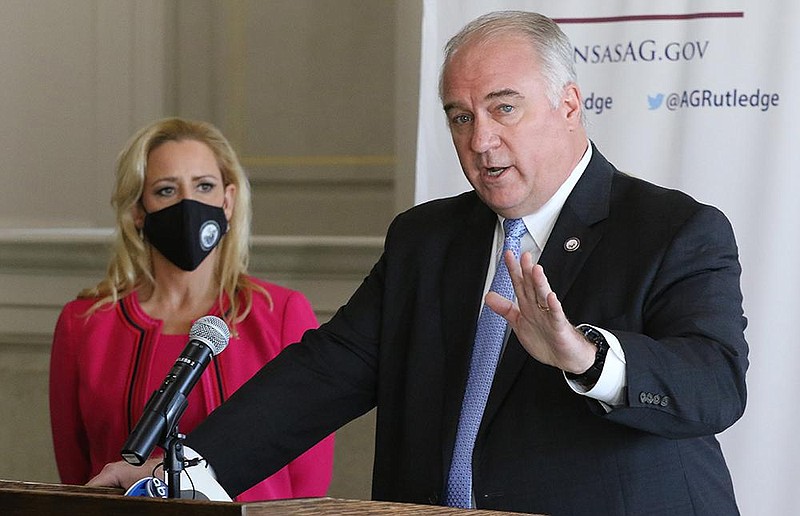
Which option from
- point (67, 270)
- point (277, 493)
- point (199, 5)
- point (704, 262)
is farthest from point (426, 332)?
point (199, 5)

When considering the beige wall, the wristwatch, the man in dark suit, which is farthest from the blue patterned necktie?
the beige wall

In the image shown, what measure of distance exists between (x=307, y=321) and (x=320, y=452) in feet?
1.21

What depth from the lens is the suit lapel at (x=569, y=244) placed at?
7.48ft

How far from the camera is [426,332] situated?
2494mm

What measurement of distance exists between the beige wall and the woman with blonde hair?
93 centimetres

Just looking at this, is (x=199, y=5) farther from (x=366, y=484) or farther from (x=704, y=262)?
(x=704, y=262)

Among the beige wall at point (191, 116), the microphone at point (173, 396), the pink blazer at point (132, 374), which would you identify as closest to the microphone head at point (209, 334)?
the microphone at point (173, 396)

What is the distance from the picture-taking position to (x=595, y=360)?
1942mm

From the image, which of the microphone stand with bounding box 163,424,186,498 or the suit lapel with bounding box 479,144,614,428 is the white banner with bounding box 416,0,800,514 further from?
the microphone stand with bounding box 163,424,186,498

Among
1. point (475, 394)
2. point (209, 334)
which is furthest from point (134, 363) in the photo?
point (209, 334)

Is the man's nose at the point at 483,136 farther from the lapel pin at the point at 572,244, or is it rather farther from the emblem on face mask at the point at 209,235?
the emblem on face mask at the point at 209,235

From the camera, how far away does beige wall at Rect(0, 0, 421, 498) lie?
4676mm

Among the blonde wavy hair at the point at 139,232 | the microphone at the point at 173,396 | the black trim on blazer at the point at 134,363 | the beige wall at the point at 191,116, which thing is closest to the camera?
the microphone at the point at 173,396

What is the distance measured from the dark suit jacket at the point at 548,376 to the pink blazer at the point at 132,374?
0.69 m
